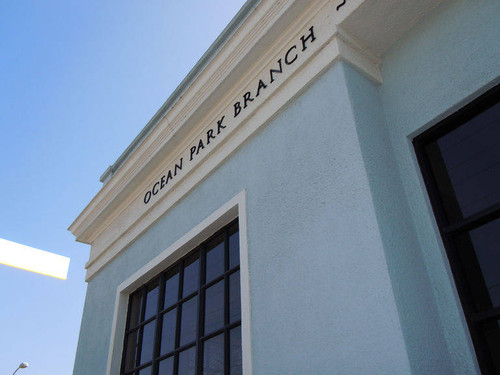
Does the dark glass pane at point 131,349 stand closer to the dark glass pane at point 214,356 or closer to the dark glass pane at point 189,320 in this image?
the dark glass pane at point 189,320

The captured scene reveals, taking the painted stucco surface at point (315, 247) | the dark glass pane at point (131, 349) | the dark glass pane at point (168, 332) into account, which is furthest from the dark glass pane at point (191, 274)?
the dark glass pane at point (131, 349)

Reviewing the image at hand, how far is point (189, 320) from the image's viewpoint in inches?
188

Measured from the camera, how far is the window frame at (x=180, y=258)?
3.63 m

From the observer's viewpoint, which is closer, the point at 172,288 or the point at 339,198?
the point at 339,198

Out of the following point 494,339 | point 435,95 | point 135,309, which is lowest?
point 494,339

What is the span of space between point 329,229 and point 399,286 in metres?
0.65

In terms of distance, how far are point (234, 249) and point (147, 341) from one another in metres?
1.92

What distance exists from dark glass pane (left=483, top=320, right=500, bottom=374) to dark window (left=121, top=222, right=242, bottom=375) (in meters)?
2.00

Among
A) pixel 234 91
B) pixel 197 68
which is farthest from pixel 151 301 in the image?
pixel 197 68

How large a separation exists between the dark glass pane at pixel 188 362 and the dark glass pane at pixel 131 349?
1117 mm

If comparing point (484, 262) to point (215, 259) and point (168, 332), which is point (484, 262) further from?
point (168, 332)

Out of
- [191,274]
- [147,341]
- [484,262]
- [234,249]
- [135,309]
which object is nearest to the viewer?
[484,262]

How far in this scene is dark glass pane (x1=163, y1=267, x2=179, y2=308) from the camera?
5.20 m

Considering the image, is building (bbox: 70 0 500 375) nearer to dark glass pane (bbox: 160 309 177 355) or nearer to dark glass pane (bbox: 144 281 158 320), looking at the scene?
dark glass pane (bbox: 160 309 177 355)
